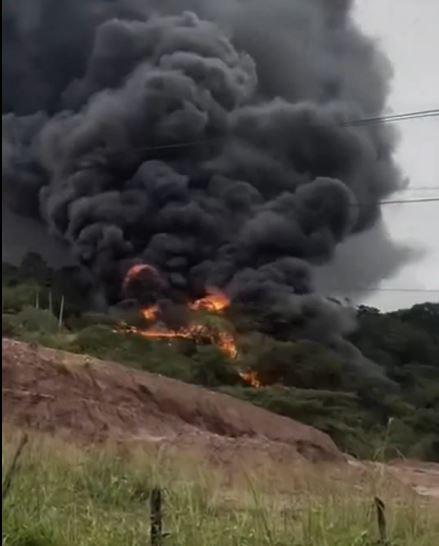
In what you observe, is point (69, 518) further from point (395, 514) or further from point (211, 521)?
point (395, 514)

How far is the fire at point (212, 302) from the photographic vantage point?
7320 mm

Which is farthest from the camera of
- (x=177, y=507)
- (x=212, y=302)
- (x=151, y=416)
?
(x=212, y=302)

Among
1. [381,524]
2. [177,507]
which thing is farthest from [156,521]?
[381,524]

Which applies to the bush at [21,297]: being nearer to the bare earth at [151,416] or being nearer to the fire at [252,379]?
the bare earth at [151,416]

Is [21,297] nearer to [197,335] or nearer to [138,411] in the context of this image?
[138,411]

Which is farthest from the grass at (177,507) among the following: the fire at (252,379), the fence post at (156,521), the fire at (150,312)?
the fire at (150,312)

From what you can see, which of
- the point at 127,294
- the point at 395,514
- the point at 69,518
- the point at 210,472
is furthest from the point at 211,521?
the point at 127,294

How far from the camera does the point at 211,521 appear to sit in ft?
10.6

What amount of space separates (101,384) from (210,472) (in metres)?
1.45

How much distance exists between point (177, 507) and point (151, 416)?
284cm

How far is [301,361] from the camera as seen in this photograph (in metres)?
6.88

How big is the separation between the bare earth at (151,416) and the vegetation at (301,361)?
5.2 inches

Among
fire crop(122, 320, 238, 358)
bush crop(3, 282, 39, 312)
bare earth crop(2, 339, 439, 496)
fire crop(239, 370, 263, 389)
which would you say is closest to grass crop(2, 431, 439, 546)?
bare earth crop(2, 339, 439, 496)

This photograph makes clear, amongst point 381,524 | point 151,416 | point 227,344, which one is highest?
point 227,344
